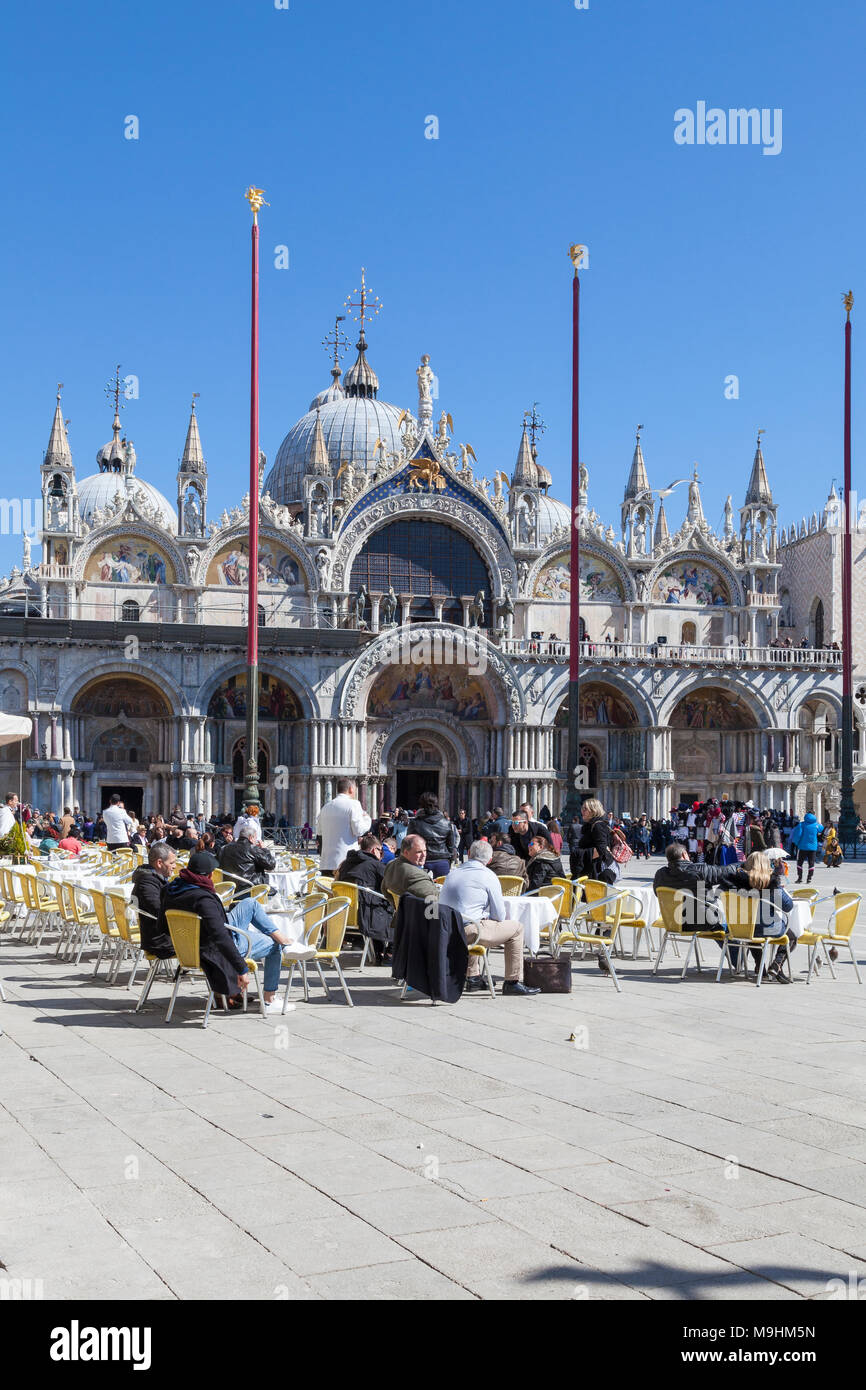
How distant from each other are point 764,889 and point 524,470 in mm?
33883

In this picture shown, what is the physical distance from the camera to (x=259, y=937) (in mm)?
9406

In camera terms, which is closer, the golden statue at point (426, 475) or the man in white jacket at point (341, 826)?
the man in white jacket at point (341, 826)

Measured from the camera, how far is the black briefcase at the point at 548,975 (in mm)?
10633

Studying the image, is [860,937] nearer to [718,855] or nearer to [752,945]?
[752,945]

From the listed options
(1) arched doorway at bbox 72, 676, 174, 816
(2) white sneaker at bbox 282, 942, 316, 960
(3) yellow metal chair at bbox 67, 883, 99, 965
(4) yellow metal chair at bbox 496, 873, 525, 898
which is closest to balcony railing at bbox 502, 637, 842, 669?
(1) arched doorway at bbox 72, 676, 174, 816

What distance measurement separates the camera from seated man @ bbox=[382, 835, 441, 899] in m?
10.1

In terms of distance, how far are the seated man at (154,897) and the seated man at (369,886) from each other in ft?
6.12

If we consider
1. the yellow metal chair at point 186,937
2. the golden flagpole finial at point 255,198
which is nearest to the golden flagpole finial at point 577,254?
the golden flagpole finial at point 255,198

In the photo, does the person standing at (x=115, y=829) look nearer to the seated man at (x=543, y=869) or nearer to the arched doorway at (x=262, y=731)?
the seated man at (x=543, y=869)

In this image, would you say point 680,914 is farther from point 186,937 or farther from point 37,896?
point 37,896

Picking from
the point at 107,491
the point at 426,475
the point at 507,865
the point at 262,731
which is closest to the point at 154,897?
the point at 507,865

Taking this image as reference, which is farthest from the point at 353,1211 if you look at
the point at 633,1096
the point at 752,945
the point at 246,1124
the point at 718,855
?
the point at 718,855

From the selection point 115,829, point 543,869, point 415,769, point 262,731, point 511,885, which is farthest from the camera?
point 415,769

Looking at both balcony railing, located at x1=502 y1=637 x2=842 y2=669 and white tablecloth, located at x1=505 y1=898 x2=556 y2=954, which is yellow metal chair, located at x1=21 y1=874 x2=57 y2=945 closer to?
white tablecloth, located at x1=505 y1=898 x2=556 y2=954
